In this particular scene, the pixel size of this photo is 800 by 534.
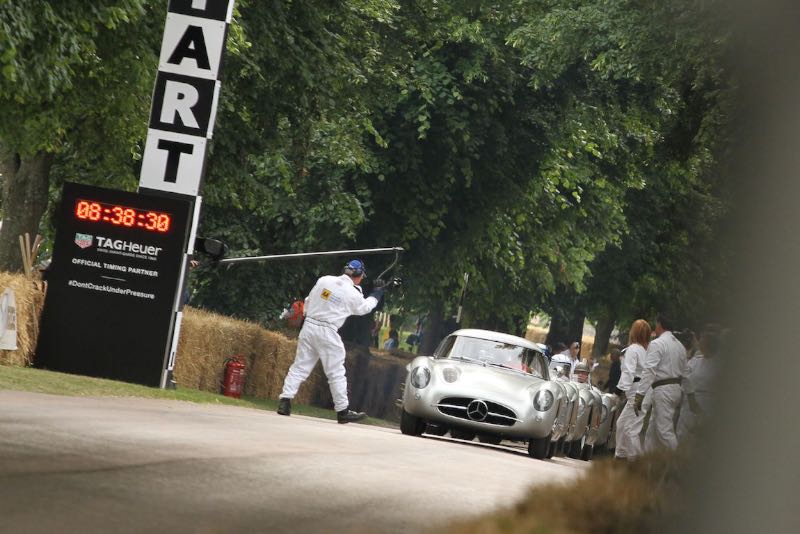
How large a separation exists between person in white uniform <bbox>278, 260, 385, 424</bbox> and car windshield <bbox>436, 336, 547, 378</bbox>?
68.5 inches

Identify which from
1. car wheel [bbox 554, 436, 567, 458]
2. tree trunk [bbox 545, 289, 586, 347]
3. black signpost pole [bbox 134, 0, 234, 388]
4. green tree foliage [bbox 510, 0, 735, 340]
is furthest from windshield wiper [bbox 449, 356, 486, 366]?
tree trunk [bbox 545, 289, 586, 347]

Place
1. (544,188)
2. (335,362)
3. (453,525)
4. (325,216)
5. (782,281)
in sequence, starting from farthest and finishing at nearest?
(544,188)
(325,216)
(335,362)
(453,525)
(782,281)

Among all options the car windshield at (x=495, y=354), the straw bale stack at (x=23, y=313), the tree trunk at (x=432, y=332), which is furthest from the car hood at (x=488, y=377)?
the tree trunk at (x=432, y=332)

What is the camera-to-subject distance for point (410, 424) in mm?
21578

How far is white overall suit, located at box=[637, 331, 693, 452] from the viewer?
1844 cm

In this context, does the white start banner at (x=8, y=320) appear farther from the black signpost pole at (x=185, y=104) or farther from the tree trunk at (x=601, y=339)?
the tree trunk at (x=601, y=339)

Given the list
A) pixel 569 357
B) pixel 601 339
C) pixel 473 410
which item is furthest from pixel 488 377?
pixel 601 339

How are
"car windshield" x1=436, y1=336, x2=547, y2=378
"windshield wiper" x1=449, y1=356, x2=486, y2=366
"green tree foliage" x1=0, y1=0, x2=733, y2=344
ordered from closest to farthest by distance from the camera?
"windshield wiper" x1=449, y1=356, x2=486, y2=366 → "car windshield" x1=436, y1=336, x2=547, y2=378 → "green tree foliage" x1=0, y1=0, x2=733, y2=344

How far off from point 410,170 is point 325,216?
2322 mm

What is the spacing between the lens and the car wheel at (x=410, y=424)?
2150 cm

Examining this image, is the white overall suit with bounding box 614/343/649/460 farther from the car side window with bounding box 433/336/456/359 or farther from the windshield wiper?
the car side window with bounding box 433/336/456/359

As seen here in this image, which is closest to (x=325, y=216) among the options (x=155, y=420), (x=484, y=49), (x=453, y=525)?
(x=484, y=49)

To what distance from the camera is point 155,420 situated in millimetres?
13586

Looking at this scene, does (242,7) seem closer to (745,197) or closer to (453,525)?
(453,525)
